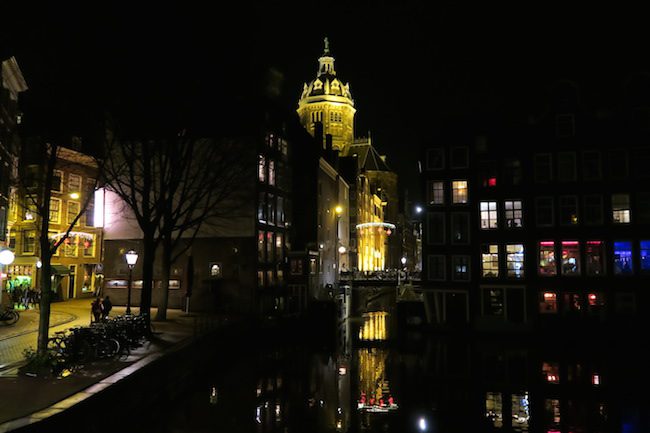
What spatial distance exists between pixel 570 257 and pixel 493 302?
7.14 metres

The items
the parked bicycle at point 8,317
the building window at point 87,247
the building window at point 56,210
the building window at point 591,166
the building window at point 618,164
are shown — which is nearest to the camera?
the parked bicycle at point 8,317

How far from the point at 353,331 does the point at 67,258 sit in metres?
27.9

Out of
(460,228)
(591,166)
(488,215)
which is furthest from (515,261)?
(591,166)

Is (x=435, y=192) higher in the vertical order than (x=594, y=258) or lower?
higher

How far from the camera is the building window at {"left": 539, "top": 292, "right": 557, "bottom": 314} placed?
43.5 meters

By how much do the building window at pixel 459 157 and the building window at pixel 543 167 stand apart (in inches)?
225

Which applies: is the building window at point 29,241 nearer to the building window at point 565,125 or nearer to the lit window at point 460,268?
the lit window at point 460,268

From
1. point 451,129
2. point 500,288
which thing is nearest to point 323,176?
point 451,129

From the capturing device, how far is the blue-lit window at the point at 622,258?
4231 centimetres

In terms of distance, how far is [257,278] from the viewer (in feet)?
147

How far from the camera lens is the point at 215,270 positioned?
45188 millimetres

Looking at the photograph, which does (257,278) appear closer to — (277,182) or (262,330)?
(262,330)

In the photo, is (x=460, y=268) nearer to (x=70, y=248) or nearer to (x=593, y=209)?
(x=593, y=209)

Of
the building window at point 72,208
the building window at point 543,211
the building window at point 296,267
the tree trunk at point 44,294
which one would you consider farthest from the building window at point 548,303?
the building window at point 72,208
